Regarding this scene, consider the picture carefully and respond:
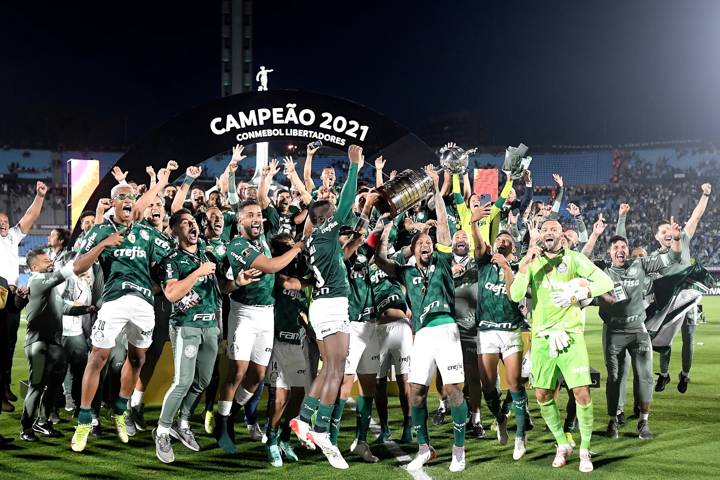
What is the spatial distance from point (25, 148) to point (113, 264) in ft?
129

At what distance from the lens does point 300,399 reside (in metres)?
7.44

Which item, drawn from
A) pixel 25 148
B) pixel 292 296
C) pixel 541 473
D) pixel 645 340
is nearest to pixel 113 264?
pixel 292 296

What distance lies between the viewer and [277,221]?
356 inches

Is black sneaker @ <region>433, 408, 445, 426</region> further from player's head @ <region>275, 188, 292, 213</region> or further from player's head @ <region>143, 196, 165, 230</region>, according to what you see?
player's head @ <region>143, 196, 165, 230</region>

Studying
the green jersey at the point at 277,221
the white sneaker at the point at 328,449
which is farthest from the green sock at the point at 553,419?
the green jersey at the point at 277,221

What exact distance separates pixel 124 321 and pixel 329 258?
1976mm

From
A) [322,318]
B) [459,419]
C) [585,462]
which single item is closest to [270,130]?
[322,318]

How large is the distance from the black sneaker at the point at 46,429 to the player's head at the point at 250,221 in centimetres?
290

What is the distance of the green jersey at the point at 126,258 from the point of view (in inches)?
293

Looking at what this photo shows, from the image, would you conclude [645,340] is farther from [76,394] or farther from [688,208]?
[688,208]

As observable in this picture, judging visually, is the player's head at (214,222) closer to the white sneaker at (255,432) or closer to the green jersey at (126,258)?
the green jersey at (126,258)

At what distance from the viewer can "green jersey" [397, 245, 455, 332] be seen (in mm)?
7031

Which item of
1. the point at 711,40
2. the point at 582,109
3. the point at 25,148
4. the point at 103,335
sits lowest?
the point at 103,335

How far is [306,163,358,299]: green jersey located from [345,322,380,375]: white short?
0.67 meters
